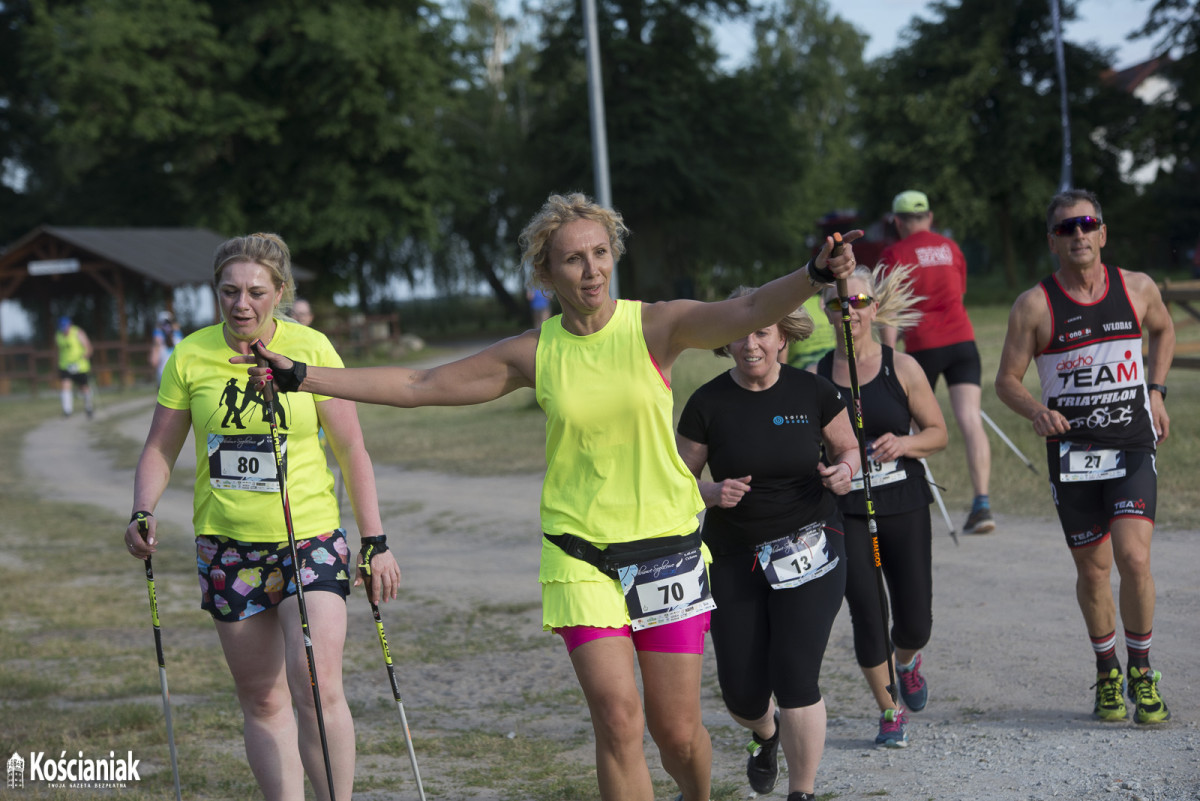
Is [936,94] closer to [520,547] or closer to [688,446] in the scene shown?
[520,547]

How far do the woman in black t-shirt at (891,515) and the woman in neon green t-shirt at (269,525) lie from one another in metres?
1.98

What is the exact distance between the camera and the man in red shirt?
30.6 ft

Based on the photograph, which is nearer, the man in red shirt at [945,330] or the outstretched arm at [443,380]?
the outstretched arm at [443,380]

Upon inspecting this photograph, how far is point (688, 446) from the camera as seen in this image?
4766 mm

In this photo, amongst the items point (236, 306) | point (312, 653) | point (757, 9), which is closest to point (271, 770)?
point (312, 653)

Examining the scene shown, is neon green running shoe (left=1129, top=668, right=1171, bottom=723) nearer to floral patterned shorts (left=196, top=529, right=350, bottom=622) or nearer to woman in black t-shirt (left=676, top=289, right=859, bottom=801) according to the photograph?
woman in black t-shirt (left=676, top=289, right=859, bottom=801)

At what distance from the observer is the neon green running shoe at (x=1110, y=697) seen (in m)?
5.36

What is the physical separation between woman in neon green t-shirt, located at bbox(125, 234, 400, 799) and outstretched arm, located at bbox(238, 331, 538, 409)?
37 cm

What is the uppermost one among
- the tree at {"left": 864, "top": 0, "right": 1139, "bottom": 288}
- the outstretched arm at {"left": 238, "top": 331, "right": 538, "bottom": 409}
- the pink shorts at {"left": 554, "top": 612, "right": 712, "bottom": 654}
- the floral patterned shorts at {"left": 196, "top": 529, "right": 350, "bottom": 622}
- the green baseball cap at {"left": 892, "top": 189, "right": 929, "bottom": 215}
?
the tree at {"left": 864, "top": 0, "right": 1139, "bottom": 288}

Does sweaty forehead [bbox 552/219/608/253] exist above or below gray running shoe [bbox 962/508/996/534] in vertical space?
above

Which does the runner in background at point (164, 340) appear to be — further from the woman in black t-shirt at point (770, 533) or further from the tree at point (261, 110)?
the woman in black t-shirt at point (770, 533)

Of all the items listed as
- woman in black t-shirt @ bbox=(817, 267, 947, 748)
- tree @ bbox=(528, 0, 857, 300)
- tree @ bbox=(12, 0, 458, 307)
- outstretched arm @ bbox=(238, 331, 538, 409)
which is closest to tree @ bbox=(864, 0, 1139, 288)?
tree @ bbox=(528, 0, 857, 300)

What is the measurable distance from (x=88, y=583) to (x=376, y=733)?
5.46 metres

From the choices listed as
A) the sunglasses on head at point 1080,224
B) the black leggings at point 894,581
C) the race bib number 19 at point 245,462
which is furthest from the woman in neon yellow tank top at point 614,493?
the sunglasses on head at point 1080,224
